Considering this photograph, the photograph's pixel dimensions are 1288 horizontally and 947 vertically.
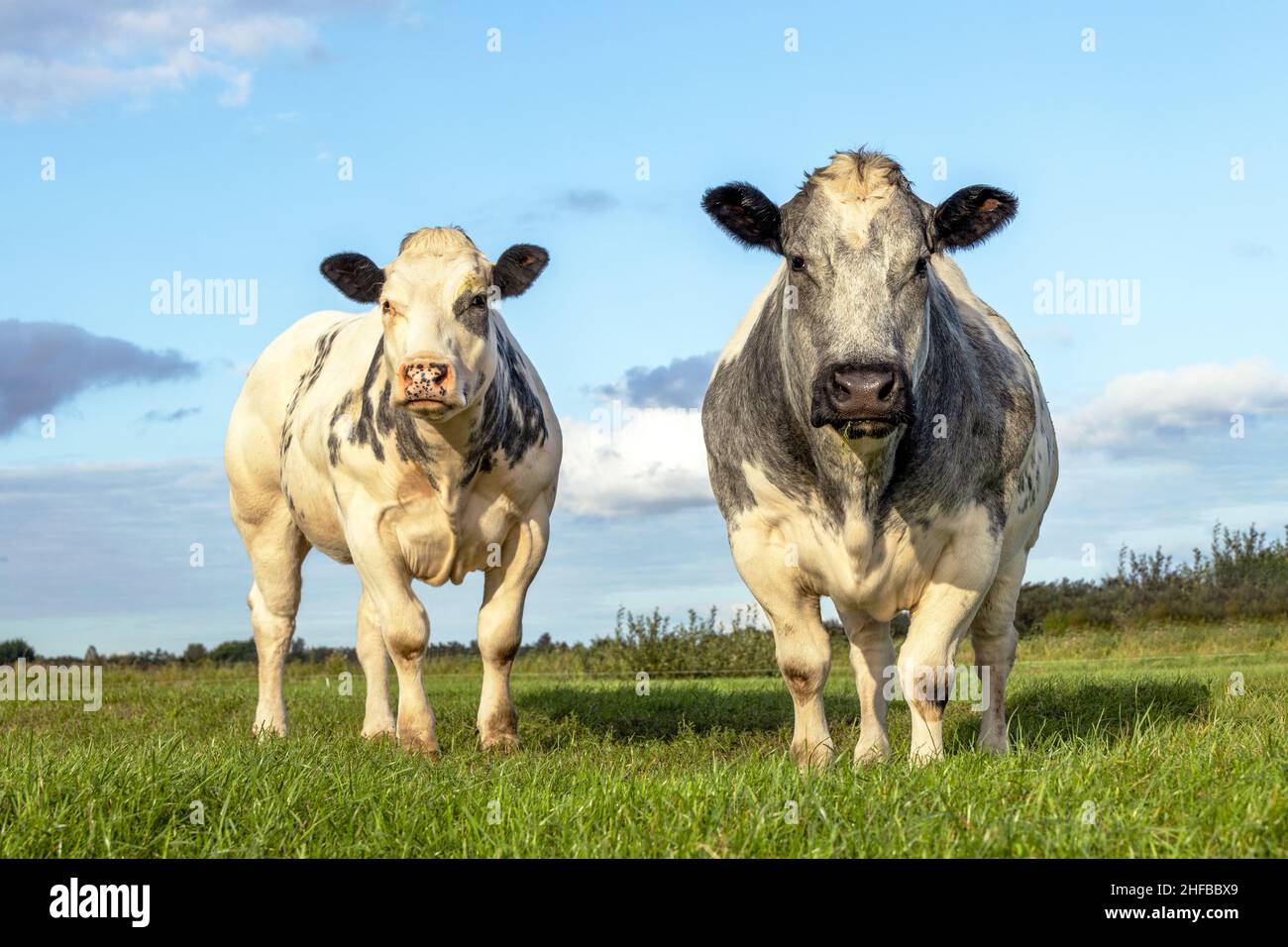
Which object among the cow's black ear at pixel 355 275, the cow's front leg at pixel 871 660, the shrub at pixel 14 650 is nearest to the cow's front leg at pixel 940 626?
the cow's front leg at pixel 871 660

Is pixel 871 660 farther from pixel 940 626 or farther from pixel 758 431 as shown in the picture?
pixel 758 431

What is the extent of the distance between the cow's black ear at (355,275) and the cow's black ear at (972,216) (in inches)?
151

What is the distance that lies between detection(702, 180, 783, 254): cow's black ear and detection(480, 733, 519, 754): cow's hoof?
3696 millimetres

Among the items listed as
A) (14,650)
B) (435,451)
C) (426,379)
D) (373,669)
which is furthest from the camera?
(14,650)

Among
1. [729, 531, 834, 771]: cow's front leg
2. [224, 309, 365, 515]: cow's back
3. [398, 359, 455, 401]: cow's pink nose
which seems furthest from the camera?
[224, 309, 365, 515]: cow's back

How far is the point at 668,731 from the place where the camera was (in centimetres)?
984

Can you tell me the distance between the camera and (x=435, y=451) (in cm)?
796

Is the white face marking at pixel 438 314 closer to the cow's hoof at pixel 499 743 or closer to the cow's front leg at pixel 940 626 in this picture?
the cow's hoof at pixel 499 743

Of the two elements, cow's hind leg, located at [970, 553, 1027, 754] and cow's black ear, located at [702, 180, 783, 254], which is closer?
cow's black ear, located at [702, 180, 783, 254]

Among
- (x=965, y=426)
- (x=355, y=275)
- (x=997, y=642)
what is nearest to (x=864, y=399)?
(x=965, y=426)

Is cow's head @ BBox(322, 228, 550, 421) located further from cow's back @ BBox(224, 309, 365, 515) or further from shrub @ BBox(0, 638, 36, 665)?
shrub @ BBox(0, 638, 36, 665)

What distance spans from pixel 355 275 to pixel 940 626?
4.53 metres

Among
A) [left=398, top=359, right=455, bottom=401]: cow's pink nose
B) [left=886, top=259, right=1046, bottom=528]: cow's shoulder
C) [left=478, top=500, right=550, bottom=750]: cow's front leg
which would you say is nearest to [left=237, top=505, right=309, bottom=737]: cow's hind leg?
[left=478, top=500, right=550, bottom=750]: cow's front leg

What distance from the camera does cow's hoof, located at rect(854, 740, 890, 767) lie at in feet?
20.4
